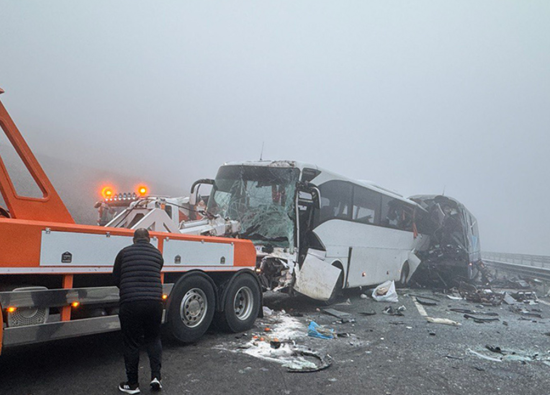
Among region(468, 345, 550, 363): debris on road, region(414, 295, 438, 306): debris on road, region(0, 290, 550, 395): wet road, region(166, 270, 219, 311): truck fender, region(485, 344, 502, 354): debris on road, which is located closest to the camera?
region(0, 290, 550, 395): wet road

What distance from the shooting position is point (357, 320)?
28.7 ft

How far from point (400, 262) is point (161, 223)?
10589mm

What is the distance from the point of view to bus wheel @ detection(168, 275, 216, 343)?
5.65 m

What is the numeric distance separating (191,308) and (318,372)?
6.51ft

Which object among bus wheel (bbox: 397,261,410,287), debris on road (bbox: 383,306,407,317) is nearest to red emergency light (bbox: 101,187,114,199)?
debris on road (bbox: 383,306,407,317)

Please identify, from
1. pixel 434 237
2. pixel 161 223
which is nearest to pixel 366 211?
pixel 434 237

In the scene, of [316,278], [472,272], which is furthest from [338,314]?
[472,272]

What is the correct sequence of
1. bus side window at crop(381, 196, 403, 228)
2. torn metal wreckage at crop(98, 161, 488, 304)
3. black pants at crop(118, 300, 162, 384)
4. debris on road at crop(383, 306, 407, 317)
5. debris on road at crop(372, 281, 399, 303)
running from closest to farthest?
1. black pants at crop(118, 300, 162, 384)
2. torn metal wreckage at crop(98, 161, 488, 304)
3. debris on road at crop(383, 306, 407, 317)
4. debris on road at crop(372, 281, 399, 303)
5. bus side window at crop(381, 196, 403, 228)

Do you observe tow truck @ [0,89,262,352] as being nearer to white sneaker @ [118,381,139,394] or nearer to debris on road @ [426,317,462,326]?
white sneaker @ [118,381,139,394]

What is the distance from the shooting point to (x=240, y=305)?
7.04 m

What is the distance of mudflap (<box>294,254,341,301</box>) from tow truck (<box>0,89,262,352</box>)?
2570mm

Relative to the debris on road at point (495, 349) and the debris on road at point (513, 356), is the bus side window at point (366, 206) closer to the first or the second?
the debris on road at point (495, 349)

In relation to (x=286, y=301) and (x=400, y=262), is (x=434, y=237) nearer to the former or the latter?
(x=400, y=262)

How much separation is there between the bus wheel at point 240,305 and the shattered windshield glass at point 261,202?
198cm
